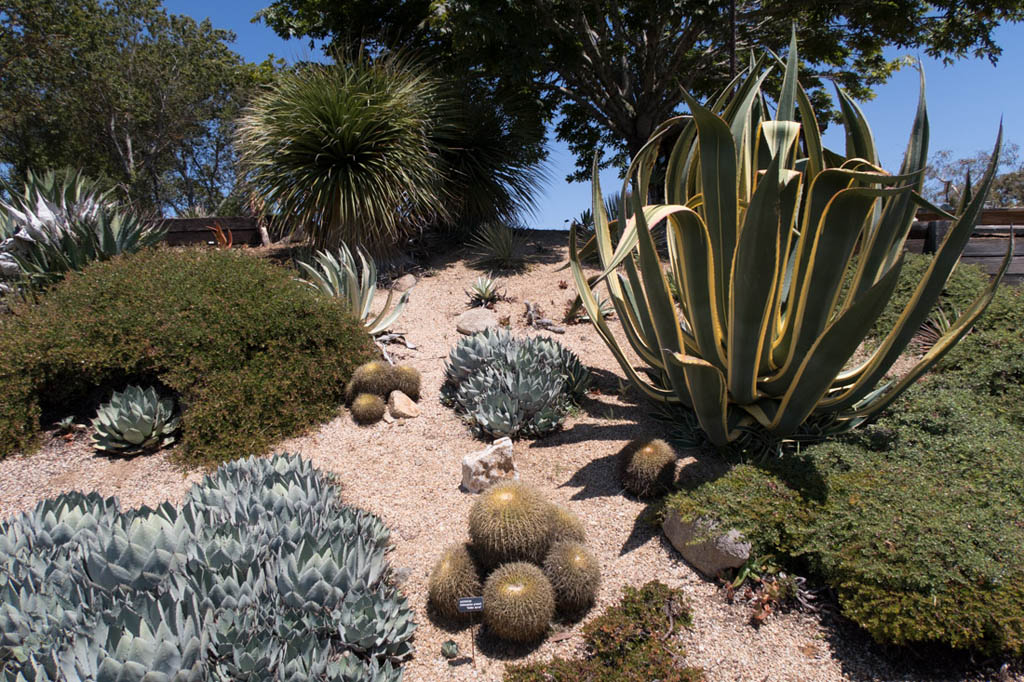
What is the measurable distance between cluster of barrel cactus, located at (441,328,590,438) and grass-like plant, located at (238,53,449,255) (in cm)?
399

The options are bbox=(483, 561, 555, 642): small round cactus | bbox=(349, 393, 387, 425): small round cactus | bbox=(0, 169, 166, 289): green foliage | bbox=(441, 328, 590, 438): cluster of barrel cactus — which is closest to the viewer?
bbox=(483, 561, 555, 642): small round cactus

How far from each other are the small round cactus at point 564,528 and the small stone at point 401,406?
2303 mm

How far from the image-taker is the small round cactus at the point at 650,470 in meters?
3.68

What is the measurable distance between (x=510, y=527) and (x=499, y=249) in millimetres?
6619

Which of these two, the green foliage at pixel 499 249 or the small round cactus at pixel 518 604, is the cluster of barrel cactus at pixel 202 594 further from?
the green foliage at pixel 499 249

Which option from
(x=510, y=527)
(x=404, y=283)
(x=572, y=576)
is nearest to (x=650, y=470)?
(x=572, y=576)

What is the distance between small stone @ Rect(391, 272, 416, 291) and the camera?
9070mm

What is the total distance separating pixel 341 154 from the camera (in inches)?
337

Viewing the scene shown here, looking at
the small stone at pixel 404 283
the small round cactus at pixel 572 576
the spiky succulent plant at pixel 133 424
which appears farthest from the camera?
the small stone at pixel 404 283

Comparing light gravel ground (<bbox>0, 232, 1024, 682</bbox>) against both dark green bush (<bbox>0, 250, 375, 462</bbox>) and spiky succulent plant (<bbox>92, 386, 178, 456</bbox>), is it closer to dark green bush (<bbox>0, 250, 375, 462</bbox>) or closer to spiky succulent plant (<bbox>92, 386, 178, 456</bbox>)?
spiky succulent plant (<bbox>92, 386, 178, 456</bbox>)

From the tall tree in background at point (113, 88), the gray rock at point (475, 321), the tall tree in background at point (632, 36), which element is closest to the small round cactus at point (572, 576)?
the gray rock at point (475, 321)

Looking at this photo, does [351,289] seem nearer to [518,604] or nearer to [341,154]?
[341,154]

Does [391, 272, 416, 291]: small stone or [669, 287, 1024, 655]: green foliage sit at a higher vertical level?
[391, 272, 416, 291]: small stone

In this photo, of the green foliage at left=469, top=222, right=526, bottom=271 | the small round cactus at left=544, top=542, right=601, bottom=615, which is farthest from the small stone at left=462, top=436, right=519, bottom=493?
the green foliage at left=469, top=222, right=526, bottom=271
